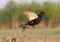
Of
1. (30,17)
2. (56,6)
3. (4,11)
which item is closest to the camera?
(30,17)

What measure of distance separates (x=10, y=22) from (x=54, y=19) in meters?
1.02

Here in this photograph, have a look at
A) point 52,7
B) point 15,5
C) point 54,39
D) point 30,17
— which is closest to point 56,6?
point 52,7

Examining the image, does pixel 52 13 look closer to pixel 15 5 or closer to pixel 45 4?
pixel 45 4

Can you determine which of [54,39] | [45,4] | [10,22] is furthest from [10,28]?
[54,39]

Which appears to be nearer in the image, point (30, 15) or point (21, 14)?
point (30, 15)

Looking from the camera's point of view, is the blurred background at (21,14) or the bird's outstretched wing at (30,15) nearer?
the bird's outstretched wing at (30,15)

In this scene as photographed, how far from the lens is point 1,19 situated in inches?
208

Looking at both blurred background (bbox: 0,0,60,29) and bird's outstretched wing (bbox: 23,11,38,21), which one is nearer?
bird's outstretched wing (bbox: 23,11,38,21)

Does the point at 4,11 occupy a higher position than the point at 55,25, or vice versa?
the point at 4,11

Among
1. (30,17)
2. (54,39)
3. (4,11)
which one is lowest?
(54,39)

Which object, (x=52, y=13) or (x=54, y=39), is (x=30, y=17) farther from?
(x=52, y=13)

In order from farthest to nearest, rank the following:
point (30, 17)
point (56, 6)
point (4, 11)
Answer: point (56, 6), point (4, 11), point (30, 17)

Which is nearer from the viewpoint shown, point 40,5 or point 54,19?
point 40,5

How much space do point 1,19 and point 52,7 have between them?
1209 mm
